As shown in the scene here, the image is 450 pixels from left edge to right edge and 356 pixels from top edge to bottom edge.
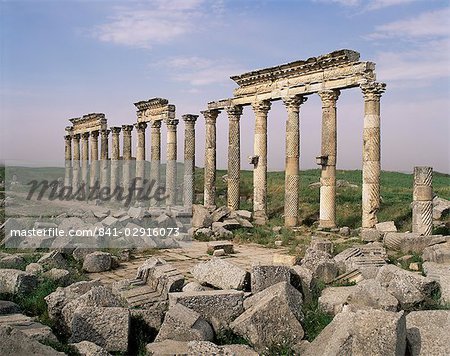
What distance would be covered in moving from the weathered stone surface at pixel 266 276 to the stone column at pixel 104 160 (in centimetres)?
3093

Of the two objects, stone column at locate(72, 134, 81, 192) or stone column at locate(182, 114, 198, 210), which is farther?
stone column at locate(72, 134, 81, 192)

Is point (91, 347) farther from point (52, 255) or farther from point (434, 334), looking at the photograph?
point (52, 255)

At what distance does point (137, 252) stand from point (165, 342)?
9356 millimetres

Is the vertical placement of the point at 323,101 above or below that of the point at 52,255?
above

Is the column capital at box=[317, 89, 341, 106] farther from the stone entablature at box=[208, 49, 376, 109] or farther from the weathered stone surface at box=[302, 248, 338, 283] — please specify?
the weathered stone surface at box=[302, 248, 338, 283]

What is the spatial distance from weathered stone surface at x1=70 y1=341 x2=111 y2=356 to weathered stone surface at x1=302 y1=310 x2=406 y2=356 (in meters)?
2.81

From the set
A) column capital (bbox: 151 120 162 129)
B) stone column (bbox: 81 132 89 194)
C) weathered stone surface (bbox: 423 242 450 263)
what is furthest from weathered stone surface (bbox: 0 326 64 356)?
stone column (bbox: 81 132 89 194)

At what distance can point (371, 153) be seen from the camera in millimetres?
19328

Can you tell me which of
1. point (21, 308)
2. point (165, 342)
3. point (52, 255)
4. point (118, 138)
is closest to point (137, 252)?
point (52, 255)

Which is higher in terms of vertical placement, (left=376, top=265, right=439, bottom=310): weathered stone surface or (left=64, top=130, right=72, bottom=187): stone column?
(left=64, top=130, right=72, bottom=187): stone column

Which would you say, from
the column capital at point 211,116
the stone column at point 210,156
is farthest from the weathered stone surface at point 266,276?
the column capital at point 211,116

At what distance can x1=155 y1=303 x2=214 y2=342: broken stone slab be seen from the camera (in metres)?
7.33

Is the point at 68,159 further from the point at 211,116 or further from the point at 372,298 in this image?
the point at 372,298

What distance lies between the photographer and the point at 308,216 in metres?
24.9
